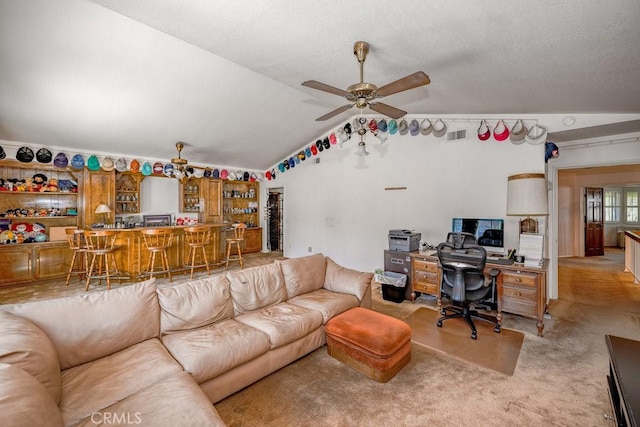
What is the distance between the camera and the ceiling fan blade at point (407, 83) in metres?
2.08

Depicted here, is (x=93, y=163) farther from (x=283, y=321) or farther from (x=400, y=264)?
(x=400, y=264)

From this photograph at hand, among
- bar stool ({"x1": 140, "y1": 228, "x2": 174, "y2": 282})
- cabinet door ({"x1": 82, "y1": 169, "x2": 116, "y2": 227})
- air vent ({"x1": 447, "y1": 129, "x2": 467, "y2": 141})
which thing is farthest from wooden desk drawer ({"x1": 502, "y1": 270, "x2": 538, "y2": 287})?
cabinet door ({"x1": 82, "y1": 169, "x2": 116, "y2": 227})

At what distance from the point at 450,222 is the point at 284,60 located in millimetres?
3500

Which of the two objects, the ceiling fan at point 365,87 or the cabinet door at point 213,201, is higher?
the ceiling fan at point 365,87

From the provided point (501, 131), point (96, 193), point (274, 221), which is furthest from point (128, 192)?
point (501, 131)

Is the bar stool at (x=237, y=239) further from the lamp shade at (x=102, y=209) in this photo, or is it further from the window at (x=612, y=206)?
the window at (x=612, y=206)

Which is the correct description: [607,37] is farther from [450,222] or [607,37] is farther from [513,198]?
[450,222]

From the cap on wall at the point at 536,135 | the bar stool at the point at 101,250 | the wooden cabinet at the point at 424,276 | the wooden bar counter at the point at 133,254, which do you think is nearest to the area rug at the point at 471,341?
the wooden cabinet at the point at 424,276

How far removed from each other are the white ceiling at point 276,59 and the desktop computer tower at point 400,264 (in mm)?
2311

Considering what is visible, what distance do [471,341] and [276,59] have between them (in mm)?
3731

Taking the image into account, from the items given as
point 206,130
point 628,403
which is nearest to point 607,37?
point 628,403

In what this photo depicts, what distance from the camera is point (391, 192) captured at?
5.38m

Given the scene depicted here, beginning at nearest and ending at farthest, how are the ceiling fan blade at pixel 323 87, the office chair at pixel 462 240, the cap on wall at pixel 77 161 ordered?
1. the ceiling fan blade at pixel 323 87
2. the office chair at pixel 462 240
3. the cap on wall at pixel 77 161

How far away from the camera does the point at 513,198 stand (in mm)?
3268
